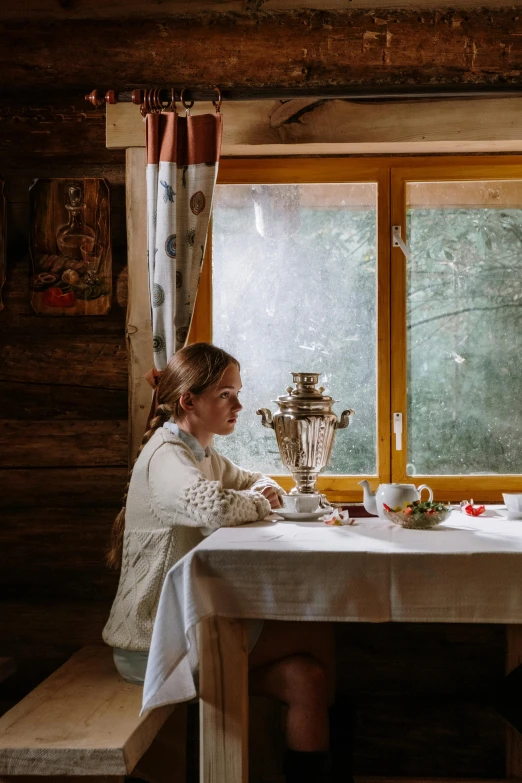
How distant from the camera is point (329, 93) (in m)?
2.58

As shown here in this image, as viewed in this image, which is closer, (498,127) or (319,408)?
(319,408)

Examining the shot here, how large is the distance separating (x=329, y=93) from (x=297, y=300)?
69 cm

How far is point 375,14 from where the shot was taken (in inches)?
105

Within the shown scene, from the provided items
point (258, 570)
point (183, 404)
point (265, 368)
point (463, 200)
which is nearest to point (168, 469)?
point (183, 404)

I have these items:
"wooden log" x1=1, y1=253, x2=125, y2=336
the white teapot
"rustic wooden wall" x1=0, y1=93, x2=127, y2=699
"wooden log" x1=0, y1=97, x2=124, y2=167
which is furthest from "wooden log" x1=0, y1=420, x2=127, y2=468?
the white teapot

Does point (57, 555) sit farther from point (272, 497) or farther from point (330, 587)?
point (330, 587)

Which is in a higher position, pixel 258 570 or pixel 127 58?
pixel 127 58

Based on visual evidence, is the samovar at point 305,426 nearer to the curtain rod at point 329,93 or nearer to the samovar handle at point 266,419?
the samovar handle at point 266,419

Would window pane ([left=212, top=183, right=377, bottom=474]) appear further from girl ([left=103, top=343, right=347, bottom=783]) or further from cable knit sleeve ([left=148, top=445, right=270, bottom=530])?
cable knit sleeve ([left=148, top=445, right=270, bottom=530])

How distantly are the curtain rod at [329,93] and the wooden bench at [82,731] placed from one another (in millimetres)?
1771

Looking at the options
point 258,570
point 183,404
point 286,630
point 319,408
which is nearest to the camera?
point 258,570

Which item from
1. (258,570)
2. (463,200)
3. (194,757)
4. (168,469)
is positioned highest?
(463,200)

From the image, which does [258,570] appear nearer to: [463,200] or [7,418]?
[7,418]

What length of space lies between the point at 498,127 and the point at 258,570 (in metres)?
1.77
